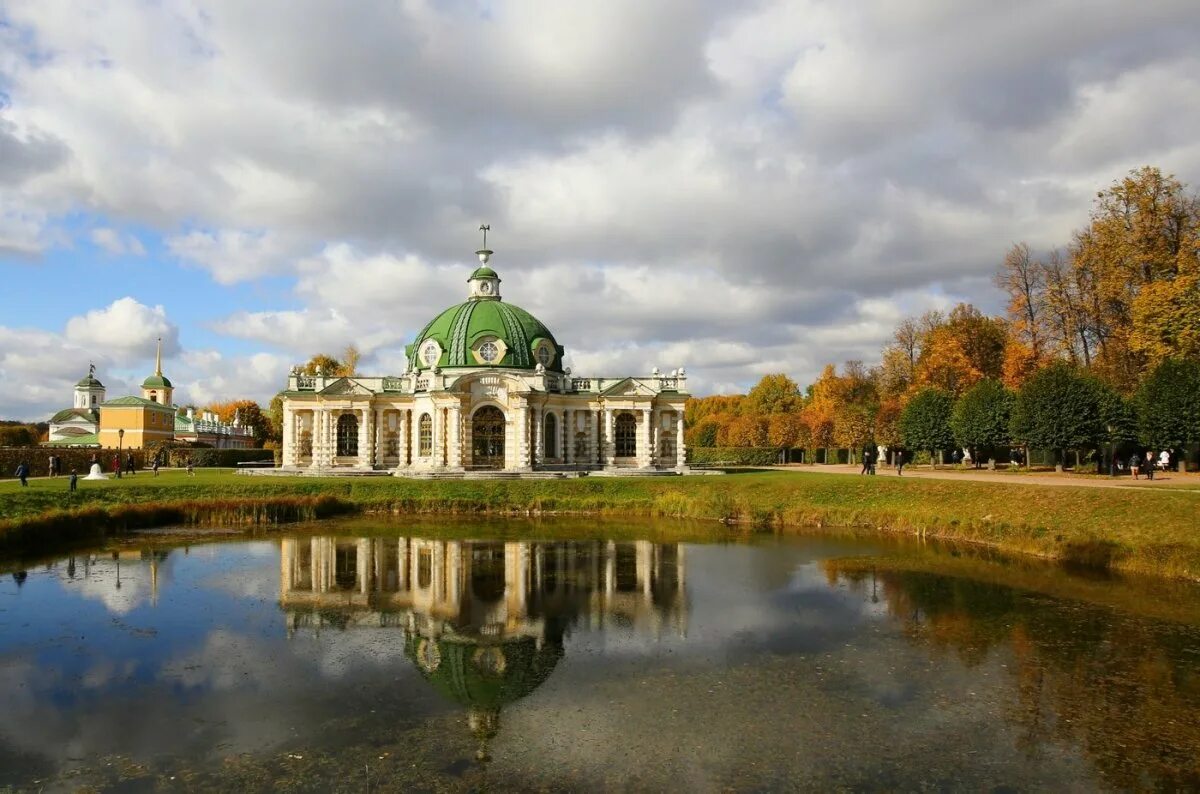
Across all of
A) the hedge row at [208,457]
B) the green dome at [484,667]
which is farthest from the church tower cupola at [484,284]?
the green dome at [484,667]

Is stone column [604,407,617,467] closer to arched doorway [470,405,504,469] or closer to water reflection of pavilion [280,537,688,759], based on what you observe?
arched doorway [470,405,504,469]

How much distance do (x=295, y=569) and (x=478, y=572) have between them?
5392 mm

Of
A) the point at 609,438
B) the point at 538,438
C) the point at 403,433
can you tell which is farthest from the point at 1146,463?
the point at 403,433

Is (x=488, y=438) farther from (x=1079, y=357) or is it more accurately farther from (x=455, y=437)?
(x=1079, y=357)

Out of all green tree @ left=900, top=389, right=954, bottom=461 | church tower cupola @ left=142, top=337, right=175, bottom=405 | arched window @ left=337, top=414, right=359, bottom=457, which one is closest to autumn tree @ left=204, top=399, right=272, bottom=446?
church tower cupola @ left=142, top=337, right=175, bottom=405

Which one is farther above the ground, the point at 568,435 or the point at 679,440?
the point at 568,435

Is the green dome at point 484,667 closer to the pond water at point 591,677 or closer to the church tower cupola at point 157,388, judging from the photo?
the pond water at point 591,677

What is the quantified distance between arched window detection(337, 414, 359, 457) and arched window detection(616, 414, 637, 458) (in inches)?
692

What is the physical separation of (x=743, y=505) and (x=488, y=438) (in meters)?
19.8

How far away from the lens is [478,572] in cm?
2327

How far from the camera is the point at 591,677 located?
13.8m

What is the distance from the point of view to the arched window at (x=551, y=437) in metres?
53.5

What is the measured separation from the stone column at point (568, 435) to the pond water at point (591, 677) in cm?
2954

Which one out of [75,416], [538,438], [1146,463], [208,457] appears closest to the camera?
[1146,463]
